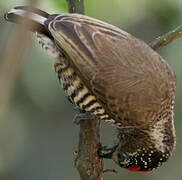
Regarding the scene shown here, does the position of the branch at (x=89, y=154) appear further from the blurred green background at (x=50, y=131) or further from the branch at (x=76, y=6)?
the blurred green background at (x=50, y=131)

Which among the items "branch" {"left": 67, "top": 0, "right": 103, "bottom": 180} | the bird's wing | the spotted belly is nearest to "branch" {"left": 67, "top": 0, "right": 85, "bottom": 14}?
the bird's wing

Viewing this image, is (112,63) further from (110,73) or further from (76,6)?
(76,6)

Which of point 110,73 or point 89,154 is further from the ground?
point 110,73

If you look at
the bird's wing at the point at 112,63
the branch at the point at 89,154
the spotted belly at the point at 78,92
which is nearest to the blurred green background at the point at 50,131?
the spotted belly at the point at 78,92

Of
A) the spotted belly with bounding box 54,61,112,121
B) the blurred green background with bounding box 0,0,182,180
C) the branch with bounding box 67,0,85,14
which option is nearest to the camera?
the branch with bounding box 67,0,85,14

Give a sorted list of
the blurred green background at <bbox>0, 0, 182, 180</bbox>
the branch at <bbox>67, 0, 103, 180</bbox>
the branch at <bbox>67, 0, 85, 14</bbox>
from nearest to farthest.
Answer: the branch at <bbox>67, 0, 103, 180</bbox> < the branch at <bbox>67, 0, 85, 14</bbox> < the blurred green background at <bbox>0, 0, 182, 180</bbox>

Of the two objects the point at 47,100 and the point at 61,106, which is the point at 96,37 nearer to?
the point at 47,100

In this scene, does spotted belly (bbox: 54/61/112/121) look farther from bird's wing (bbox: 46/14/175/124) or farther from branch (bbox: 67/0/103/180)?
branch (bbox: 67/0/103/180)

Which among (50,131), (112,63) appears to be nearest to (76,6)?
(112,63)
